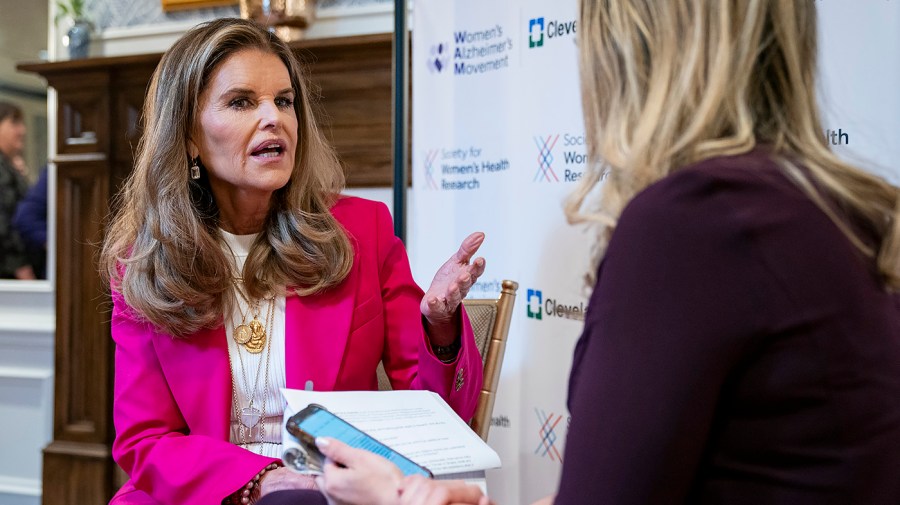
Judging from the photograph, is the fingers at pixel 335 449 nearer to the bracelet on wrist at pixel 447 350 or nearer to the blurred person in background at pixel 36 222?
the bracelet on wrist at pixel 447 350

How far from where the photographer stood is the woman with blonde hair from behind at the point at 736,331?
786 millimetres

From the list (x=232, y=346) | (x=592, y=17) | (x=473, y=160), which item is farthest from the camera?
(x=473, y=160)

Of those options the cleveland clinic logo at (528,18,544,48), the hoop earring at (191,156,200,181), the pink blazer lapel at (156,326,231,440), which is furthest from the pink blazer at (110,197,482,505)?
the cleveland clinic logo at (528,18,544,48)

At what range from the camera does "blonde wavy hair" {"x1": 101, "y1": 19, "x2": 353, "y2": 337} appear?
6.07 ft

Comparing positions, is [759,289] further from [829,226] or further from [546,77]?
[546,77]

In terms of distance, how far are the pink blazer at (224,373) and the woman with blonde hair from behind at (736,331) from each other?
983 millimetres

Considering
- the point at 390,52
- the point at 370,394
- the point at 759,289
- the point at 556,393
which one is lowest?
the point at 556,393

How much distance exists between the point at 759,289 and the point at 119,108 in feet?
11.5

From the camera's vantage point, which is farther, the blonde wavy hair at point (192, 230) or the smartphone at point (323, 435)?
the blonde wavy hair at point (192, 230)

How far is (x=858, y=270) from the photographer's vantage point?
83 cm

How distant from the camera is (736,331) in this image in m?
0.78

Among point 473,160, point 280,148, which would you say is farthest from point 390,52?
point 280,148

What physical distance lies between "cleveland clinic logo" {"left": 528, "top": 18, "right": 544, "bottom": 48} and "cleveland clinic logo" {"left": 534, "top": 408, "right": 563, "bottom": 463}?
108 cm

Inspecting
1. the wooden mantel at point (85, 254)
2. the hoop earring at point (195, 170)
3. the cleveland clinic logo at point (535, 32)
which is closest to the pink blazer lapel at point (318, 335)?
the hoop earring at point (195, 170)
